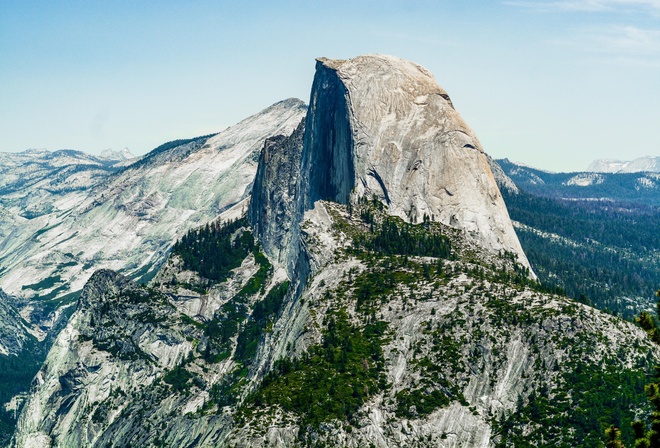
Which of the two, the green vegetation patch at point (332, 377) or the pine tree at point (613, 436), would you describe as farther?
the green vegetation patch at point (332, 377)

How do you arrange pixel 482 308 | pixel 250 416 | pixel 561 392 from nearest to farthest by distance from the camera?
pixel 561 392 < pixel 250 416 < pixel 482 308

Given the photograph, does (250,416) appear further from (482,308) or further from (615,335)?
(615,335)

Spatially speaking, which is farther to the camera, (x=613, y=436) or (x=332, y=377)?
(x=332, y=377)

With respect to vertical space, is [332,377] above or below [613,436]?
below

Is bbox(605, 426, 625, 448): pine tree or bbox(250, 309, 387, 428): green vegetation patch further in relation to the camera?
bbox(250, 309, 387, 428): green vegetation patch

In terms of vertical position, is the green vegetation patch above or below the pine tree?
below

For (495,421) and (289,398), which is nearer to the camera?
(495,421)

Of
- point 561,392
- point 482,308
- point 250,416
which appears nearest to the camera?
point 561,392

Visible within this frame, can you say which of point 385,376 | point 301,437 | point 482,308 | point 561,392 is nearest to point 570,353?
point 561,392

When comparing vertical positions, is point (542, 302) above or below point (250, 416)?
above

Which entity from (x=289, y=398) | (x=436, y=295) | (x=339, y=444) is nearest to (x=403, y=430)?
(x=339, y=444)

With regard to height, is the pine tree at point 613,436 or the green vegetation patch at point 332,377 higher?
the pine tree at point 613,436
